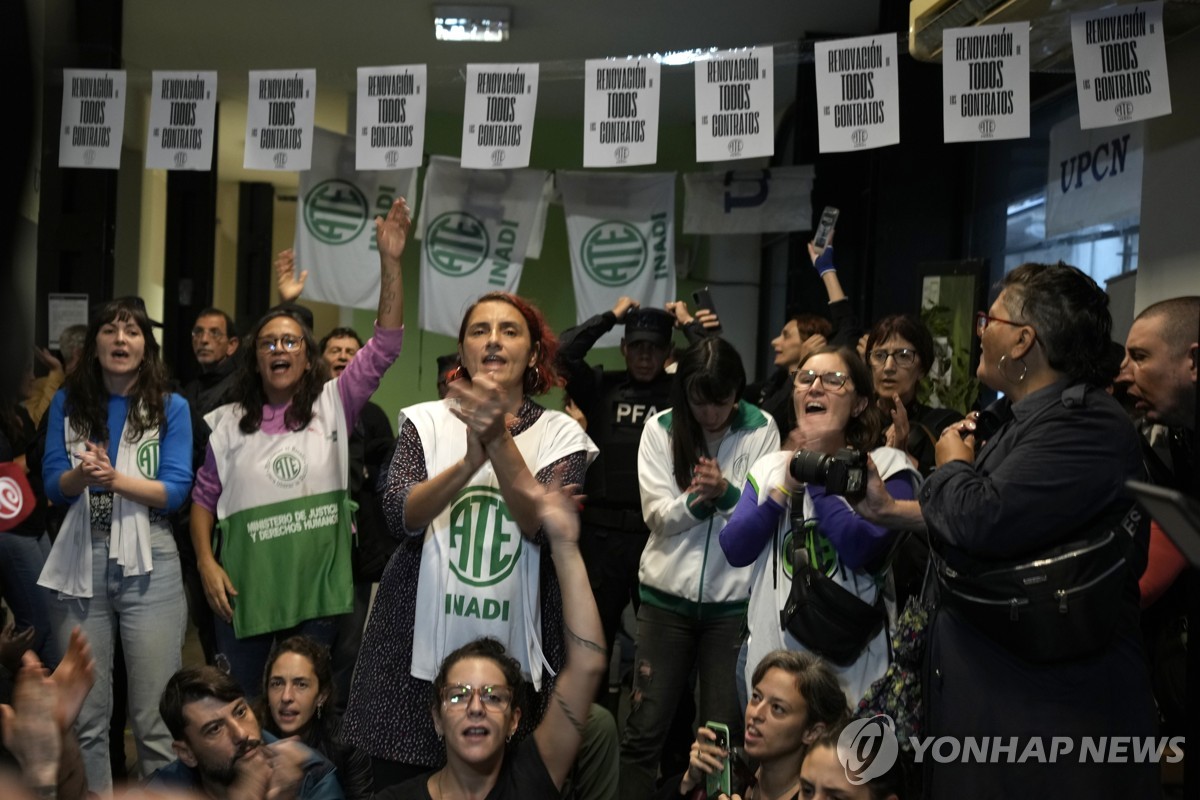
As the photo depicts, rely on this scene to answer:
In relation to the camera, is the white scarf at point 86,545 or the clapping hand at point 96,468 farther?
the white scarf at point 86,545

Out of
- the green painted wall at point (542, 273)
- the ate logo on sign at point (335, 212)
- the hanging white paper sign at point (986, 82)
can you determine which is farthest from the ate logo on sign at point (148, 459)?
the green painted wall at point (542, 273)

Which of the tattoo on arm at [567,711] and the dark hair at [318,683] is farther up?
the tattoo on arm at [567,711]

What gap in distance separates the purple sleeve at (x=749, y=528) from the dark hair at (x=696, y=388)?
58cm

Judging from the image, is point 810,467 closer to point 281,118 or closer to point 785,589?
point 785,589

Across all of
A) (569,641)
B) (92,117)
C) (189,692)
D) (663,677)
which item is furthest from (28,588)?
(569,641)

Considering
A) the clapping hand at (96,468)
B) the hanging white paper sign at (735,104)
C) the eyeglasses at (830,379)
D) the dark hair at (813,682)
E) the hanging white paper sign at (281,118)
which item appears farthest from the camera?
the hanging white paper sign at (281,118)

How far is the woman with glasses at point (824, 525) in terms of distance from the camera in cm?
323

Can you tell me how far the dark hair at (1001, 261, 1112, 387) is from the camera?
2.59 m

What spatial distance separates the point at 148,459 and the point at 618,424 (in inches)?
74.3

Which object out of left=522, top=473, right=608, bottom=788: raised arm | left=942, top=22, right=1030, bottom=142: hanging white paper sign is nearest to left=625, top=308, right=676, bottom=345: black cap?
left=942, top=22, right=1030, bottom=142: hanging white paper sign

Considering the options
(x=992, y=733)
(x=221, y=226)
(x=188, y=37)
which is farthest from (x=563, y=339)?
(x=221, y=226)

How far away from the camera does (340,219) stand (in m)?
8.27

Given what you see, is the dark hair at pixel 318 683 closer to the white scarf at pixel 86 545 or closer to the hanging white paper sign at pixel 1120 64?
the white scarf at pixel 86 545

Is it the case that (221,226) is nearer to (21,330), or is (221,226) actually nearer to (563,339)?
(563,339)
